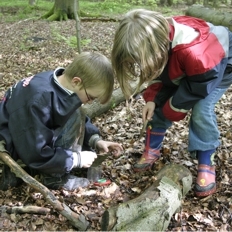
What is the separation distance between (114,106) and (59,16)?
386 inches

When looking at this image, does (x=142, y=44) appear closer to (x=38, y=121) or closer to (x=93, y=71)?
(x=93, y=71)

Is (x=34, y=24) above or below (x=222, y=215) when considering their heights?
below

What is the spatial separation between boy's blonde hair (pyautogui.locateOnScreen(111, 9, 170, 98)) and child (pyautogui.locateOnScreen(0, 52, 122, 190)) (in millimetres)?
281

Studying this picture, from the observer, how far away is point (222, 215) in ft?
8.49

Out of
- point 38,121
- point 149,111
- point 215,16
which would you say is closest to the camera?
point 38,121

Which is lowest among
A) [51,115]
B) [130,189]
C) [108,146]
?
[130,189]

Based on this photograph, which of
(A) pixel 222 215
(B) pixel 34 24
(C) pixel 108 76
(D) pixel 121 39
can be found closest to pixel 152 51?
(D) pixel 121 39

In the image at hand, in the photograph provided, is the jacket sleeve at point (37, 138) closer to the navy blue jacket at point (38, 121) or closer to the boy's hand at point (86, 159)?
the navy blue jacket at point (38, 121)

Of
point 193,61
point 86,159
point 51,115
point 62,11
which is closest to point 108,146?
point 86,159

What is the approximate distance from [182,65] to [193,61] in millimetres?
158

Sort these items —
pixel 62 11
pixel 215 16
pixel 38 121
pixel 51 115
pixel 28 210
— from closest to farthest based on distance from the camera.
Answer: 1. pixel 28 210
2. pixel 38 121
3. pixel 51 115
4. pixel 215 16
5. pixel 62 11

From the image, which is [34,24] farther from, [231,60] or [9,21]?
[231,60]

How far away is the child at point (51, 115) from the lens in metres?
2.71

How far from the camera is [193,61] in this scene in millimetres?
2584
